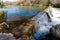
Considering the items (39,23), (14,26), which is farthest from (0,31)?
(39,23)

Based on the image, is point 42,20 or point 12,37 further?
point 42,20

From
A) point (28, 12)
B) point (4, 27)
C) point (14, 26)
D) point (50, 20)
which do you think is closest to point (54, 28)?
point (50, 20)

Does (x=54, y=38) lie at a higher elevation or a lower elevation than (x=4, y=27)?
lower

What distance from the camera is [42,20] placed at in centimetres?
250

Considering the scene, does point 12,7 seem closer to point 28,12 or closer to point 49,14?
point 28,12

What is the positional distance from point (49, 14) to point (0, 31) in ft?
2.90

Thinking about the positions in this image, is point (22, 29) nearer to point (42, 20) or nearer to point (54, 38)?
point (42, 20)

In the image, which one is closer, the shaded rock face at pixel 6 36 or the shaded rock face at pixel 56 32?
the shaded rock face at pixel 6 36

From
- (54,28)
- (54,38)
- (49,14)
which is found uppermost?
(49,14)

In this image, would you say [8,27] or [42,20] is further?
[42,20]

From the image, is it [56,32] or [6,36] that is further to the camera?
[56,32]

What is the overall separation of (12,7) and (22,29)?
0.41 metres

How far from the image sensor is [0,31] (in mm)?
2264

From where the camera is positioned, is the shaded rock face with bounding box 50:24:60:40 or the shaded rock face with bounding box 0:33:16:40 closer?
the shaded rock face with bounding box 0:33:16:40
